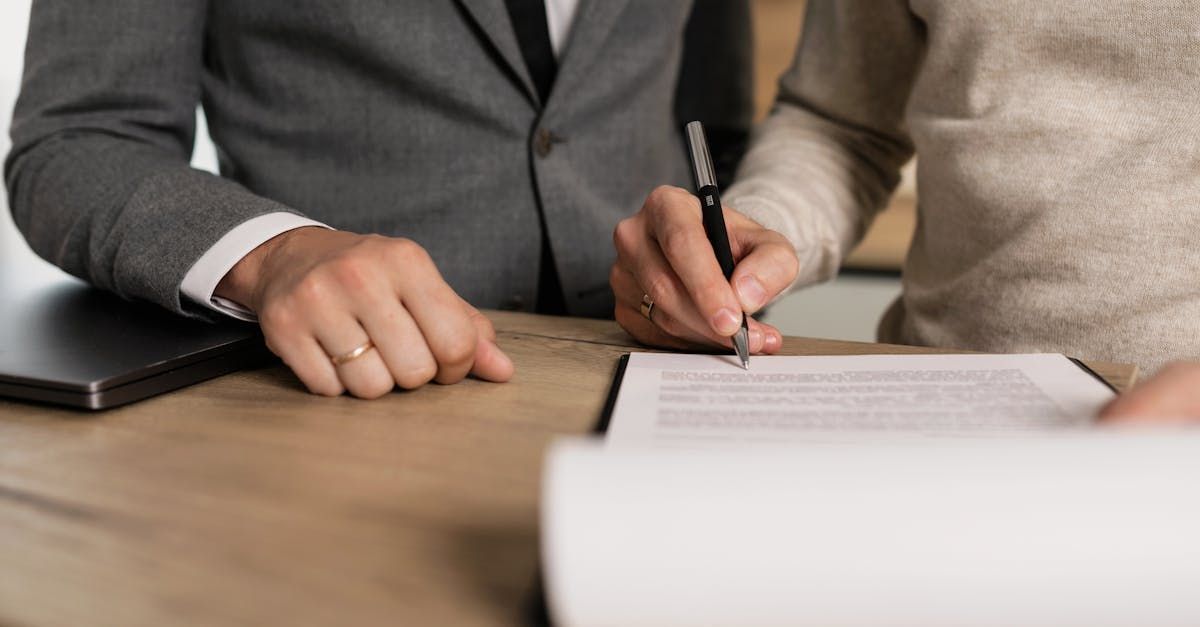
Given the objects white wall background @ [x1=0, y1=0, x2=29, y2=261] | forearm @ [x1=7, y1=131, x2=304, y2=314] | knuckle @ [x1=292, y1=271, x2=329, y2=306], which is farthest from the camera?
white wall background @ [x1=0, y1=0, x2=29, y2=261]

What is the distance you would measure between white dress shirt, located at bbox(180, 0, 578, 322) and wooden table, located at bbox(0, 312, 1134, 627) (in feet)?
0.26

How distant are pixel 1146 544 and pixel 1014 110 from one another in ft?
1.87

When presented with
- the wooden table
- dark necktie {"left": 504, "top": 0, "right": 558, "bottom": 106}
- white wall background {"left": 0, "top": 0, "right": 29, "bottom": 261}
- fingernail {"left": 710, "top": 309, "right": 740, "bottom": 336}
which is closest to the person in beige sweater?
fingernail {"left": 710, "top": 309, "right": 740, "bottom": 336}

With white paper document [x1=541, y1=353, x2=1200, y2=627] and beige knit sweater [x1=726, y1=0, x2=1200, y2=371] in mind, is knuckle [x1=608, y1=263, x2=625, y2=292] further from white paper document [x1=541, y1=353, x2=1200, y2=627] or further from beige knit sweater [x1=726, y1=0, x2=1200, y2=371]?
white paper document [x1=541, y1=353, x2=1200, y2=627]

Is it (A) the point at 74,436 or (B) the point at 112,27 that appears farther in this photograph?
(B) the point at 112,27

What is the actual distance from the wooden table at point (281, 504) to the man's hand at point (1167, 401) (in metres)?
0.19

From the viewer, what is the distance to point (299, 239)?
0.62m

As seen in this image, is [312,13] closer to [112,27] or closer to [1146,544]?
[112,27]

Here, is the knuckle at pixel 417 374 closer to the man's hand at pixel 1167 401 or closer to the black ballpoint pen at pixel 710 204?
the black ballpoint pen at pixel 710 204

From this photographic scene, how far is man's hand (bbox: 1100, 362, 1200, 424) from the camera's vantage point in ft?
1.21

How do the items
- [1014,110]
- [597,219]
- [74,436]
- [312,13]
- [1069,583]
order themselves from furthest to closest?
1. [597,219]
2. [312,13]
3. [1014,110]
4. [74,436]
5. [1069,583]

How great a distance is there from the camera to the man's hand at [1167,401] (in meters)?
0.37

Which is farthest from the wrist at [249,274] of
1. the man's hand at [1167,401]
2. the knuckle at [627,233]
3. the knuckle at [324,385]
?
the man's hand at [1167,401]

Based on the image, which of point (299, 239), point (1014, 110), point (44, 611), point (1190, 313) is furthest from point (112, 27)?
point (1190, 313)
